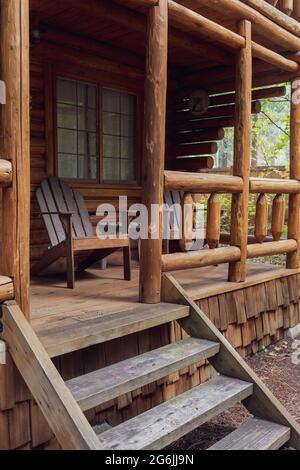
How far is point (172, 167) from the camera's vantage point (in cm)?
633

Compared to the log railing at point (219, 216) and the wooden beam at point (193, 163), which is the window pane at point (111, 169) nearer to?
the wooden beam at point (193, 163)

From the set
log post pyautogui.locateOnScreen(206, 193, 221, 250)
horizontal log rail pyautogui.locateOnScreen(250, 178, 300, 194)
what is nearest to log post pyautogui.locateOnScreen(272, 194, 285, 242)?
horizontal log rail pyautogui.locateOnScreen(250, 178, 300, 194)

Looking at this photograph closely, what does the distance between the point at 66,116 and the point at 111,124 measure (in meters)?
0.64

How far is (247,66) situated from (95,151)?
2.01m

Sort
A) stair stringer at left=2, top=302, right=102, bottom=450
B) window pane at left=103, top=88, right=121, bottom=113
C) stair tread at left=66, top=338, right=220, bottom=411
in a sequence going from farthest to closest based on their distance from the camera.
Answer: window pane at left=103, top=88, right=121, bottom=113 < stair tread at left=66, top=338, right=220, bottom=411 < stair stringer at left=2, top=302, right=102, bottom=450

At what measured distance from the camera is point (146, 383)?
7.93 feet

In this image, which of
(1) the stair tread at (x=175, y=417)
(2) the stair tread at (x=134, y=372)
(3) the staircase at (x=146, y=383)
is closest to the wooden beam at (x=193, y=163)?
(3) the staircase at (x=146, y=383)

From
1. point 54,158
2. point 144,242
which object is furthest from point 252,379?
point 54,158

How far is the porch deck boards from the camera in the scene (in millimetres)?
2840

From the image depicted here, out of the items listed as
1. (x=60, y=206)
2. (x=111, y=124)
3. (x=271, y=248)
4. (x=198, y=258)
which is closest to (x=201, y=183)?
(x=198, y=258)

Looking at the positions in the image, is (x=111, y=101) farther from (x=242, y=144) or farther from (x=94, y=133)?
(x=242, y=144)

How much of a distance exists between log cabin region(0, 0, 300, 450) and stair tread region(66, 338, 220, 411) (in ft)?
0.04

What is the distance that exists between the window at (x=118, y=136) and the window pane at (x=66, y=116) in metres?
0.42

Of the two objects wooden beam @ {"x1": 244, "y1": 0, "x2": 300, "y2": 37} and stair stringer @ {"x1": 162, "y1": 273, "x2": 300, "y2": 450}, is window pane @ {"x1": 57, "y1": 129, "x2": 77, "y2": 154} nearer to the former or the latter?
wooden beam @ {"x1": 244, "y1": 0, "x2": 300, "y2": 37}
